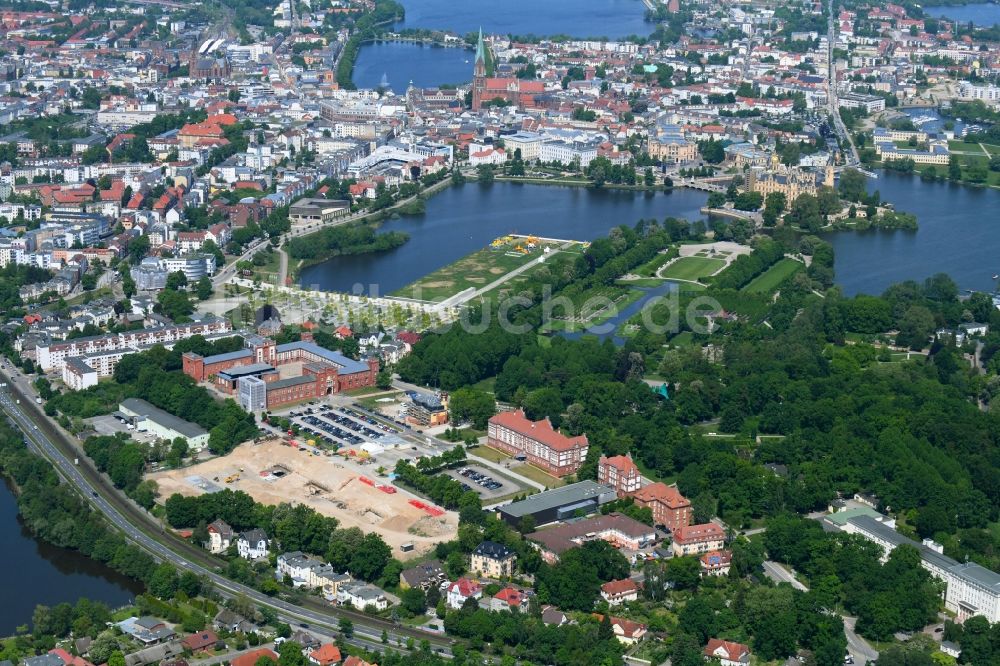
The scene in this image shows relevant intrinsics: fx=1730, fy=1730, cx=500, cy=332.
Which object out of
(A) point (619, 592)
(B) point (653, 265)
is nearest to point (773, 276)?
(B) point (653, 265)

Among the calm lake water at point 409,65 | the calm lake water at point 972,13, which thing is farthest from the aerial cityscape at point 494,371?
the calm lake water at point 972,13

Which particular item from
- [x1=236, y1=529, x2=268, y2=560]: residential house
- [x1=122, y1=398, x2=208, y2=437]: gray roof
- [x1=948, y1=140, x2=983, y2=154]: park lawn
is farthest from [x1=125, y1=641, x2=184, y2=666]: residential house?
[x1=948, y1=140, x2=983, y2=154]: park lawn

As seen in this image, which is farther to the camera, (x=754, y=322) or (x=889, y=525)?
(x=754, y=322)

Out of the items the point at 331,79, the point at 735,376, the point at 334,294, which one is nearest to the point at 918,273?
the point at 735,376

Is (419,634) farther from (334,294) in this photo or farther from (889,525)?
(334,294)

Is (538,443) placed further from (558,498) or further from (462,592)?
(462,592)

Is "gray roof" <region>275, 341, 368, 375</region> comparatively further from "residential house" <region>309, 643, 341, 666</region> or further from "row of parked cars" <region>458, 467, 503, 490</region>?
"residential house" <region>309, 643, 341, 666</region>
